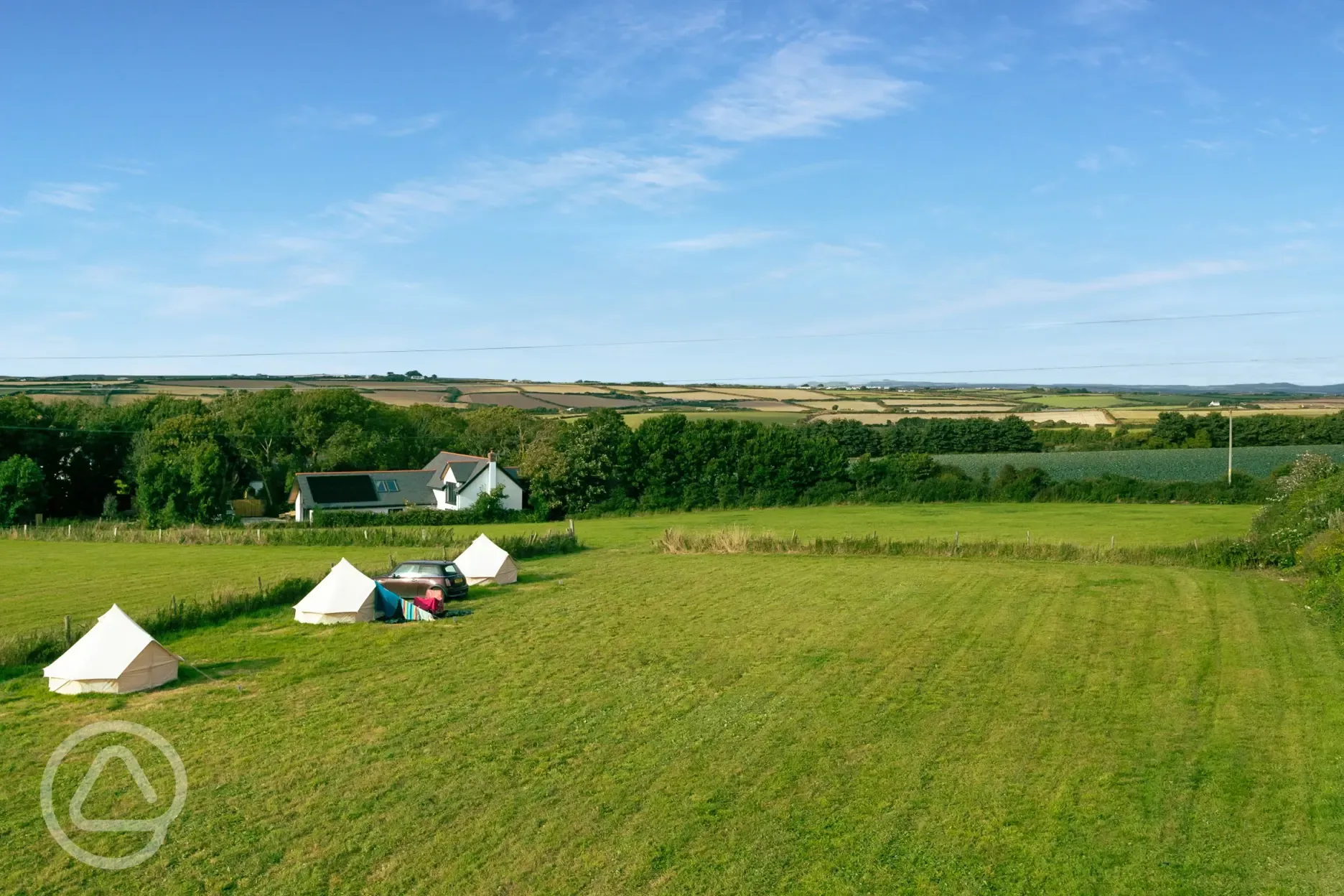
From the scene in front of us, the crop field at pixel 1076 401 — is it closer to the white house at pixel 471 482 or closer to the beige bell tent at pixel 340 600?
the white house at pixel 471 482

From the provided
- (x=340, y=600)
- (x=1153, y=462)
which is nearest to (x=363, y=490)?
(x=340, y=600)

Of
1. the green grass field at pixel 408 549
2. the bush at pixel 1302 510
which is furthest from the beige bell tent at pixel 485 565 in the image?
the bush at pixel 1302 510

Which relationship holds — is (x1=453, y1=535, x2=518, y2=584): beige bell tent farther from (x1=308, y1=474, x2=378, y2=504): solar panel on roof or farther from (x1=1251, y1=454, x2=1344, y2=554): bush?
(x1=308, y1=474, x2=378, y2=504): solar panel on roof

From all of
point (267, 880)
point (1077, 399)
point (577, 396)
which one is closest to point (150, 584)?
point (267, 880)

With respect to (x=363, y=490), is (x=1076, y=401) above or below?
above

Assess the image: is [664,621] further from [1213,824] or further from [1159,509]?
[1159,509]

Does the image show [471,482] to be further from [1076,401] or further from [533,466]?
[1076,401]

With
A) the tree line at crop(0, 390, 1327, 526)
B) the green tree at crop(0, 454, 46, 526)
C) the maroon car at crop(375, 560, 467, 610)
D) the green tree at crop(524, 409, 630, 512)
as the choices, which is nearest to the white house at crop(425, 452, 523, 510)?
the tree line at crop(0, 390, 1327, 526)
